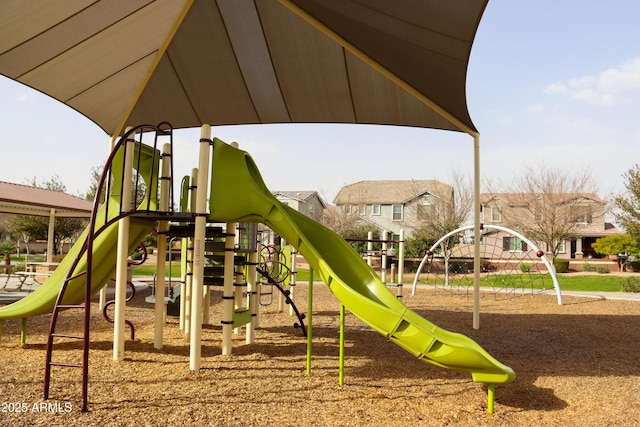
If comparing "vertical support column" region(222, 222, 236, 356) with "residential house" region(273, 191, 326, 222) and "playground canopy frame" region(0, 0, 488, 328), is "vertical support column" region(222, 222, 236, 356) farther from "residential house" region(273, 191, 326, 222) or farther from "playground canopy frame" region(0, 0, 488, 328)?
"residential house" region(273, 191, 326, 222)

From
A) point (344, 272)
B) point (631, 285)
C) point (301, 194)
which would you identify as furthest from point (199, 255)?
point (301, 194)

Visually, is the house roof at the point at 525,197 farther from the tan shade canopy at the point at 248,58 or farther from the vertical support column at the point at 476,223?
the tan shade canopy at the point at 248,58

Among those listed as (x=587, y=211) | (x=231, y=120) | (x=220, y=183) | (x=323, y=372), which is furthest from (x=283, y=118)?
(x=587, y=211)

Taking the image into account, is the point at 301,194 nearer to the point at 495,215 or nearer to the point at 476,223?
the point at 495,215

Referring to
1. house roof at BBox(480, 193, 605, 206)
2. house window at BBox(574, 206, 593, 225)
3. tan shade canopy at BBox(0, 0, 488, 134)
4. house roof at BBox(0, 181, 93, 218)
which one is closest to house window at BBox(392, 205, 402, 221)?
house roof at BBox(480, 193, 605, 206)

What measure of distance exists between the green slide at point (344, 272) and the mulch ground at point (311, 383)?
0.56 metres

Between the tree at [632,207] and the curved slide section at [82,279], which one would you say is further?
the tree at [632,207]

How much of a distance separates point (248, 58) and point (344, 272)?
5039mm

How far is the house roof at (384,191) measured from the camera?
3950 centimetres

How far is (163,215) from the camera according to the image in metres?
6.23

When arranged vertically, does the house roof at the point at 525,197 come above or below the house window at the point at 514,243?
above

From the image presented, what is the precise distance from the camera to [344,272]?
6.08 m

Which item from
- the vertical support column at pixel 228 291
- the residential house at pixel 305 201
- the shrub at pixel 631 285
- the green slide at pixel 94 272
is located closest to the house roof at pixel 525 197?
the shrub at pixel 631 285

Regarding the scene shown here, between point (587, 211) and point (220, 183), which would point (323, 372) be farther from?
point (587, 211)
